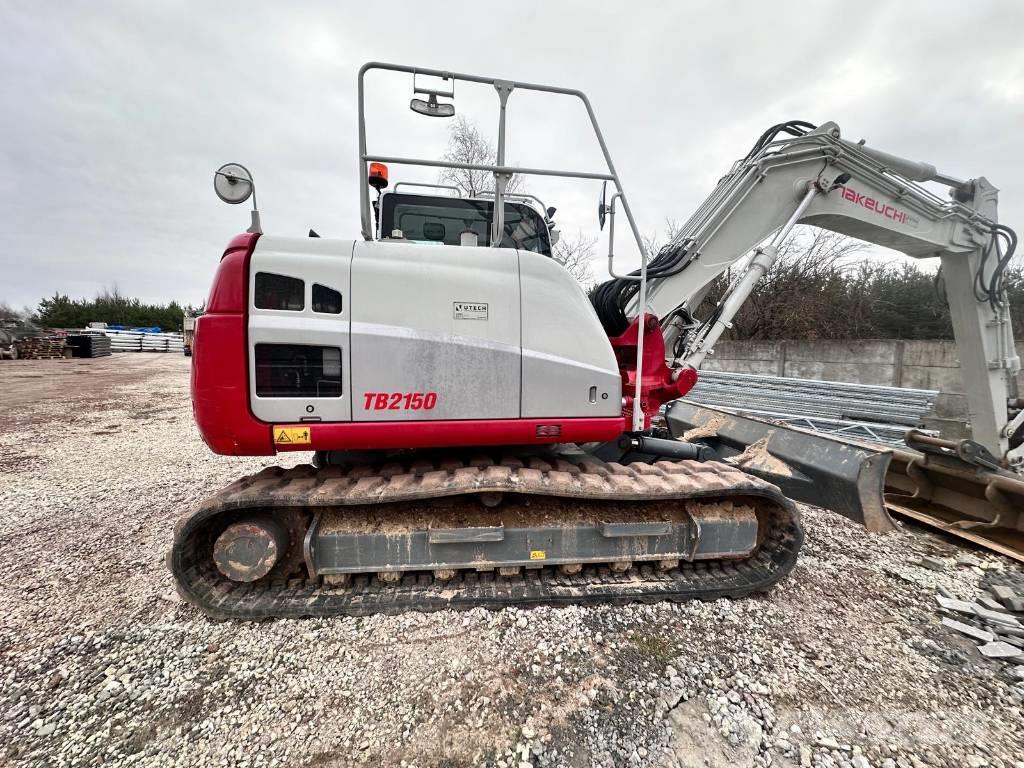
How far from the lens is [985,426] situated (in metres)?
3.71

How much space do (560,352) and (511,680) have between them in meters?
1.59

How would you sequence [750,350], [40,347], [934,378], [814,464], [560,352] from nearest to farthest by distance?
[560,352] < [814,464] < [934,378] < [750,350] < [40,347]

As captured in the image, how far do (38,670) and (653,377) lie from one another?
11.4 ft

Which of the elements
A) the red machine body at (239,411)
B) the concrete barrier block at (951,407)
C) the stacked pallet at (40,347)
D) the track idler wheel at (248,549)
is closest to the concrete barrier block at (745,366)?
the concrete barrier block at (951,407)

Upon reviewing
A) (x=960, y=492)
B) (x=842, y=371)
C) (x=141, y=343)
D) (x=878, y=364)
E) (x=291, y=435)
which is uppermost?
(x=141, y=343)

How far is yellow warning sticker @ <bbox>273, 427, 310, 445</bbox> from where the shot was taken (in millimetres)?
2102

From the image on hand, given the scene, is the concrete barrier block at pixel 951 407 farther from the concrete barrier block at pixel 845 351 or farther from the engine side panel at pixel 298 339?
the engine side panel at pixel 298 339

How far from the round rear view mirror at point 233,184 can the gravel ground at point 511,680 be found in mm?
2247

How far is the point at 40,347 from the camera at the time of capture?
64.8ft

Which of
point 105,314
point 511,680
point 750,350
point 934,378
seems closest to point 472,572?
point 511,680

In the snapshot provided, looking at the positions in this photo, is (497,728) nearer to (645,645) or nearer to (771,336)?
(645,645)

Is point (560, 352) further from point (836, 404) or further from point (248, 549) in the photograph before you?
point (836, 404)

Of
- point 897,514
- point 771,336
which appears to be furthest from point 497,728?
point 771,336

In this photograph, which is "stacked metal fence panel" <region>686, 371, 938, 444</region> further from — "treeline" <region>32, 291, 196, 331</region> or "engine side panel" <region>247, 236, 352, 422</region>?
"treeline" <region>32, 291, 196, 331</region>
